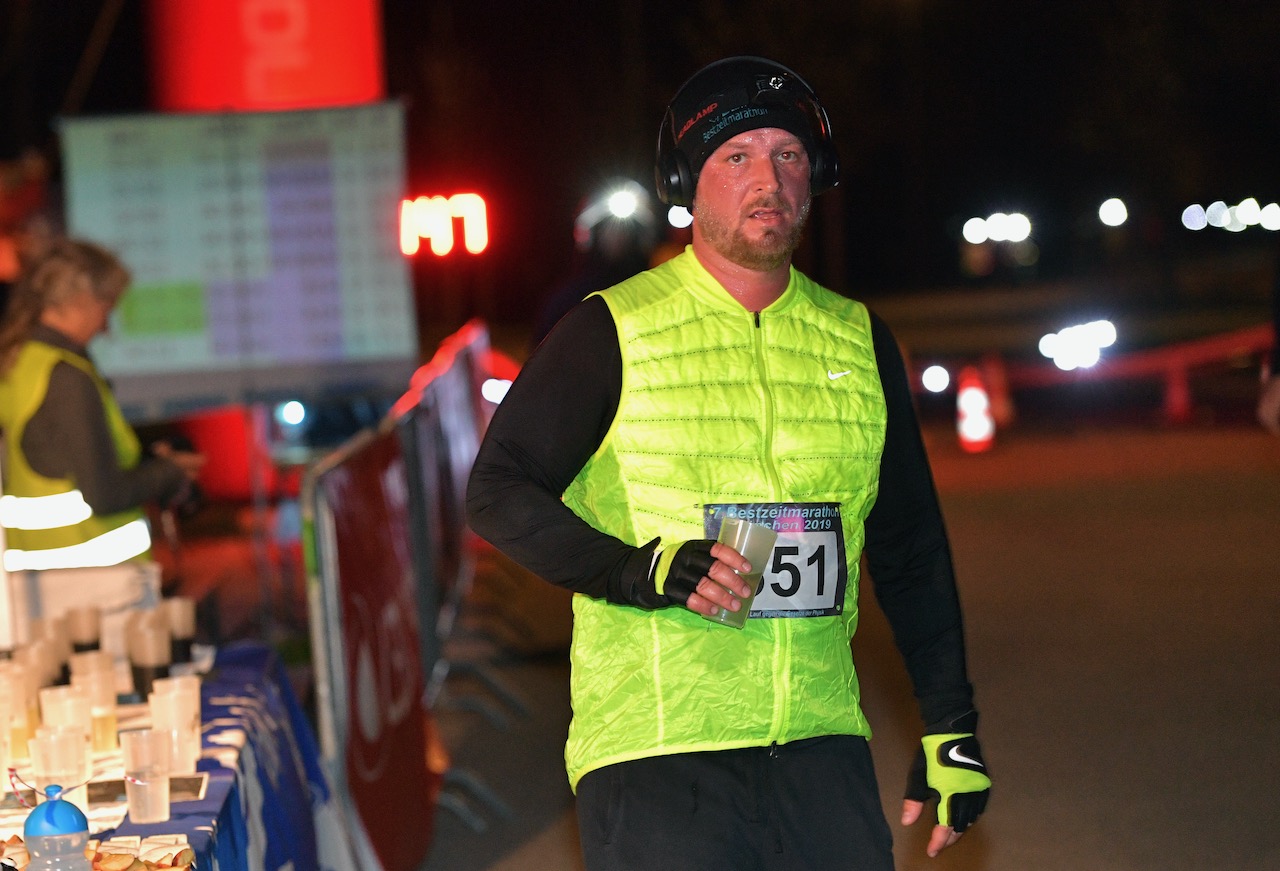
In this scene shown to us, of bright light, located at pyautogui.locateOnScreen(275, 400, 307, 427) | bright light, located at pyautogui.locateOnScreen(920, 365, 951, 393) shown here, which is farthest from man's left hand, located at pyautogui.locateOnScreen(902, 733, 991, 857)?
bright light, located at pyautogui.locateOnScreen(920, 365, 951, 393)

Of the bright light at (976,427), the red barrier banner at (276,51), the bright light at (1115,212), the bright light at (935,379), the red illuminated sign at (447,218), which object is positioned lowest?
the bright light at (976,427)

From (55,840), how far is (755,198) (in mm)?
1629

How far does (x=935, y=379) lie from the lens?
57.7 ft

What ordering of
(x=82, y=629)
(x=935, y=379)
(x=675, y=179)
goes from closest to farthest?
1. (x=675, y=179)
2. (x=82, y=629)
3. (x=935, y=379)

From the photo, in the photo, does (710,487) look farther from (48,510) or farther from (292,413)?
(292,413)

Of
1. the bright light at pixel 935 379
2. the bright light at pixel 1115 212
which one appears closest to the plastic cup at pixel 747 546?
the bright light at pixel 1115 212

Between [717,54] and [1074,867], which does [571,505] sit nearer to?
[1074,867]

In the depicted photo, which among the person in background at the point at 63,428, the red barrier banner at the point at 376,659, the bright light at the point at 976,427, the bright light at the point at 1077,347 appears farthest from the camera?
the bright light at the point at 1077,347

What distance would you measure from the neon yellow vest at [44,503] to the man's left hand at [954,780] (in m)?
3.55

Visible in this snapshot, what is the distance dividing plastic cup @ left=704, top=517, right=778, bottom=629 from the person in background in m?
3.55

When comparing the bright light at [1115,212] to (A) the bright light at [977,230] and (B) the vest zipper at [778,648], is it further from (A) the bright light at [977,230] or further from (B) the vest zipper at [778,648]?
(A) the bright light at [977,230]

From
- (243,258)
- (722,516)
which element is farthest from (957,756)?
(243,258)

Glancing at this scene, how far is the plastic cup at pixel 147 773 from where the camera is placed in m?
3.63

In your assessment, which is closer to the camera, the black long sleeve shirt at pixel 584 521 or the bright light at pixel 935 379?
the black long sleeve shirt at pixel 584 521
